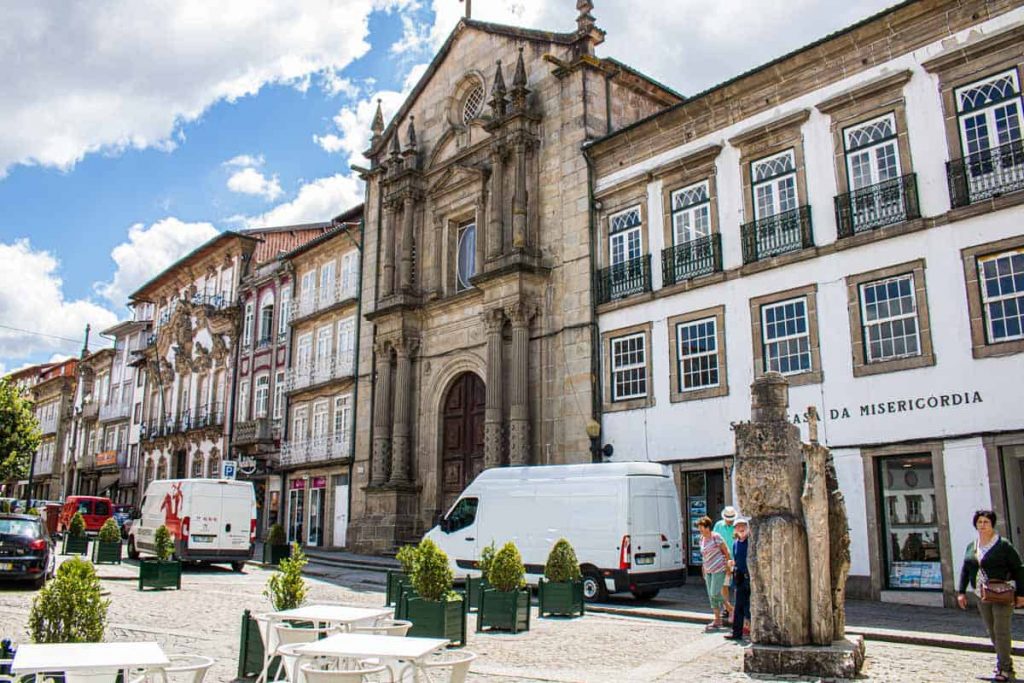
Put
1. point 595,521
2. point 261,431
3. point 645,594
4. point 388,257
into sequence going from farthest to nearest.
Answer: point 261,431
point 388,257
point 645,594
point 595,521

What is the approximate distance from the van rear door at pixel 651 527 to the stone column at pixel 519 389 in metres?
6.68

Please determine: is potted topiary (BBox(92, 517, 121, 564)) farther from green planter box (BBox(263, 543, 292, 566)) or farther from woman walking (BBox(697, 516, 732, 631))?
woman walking (BBox(697, 516, 732, 631))

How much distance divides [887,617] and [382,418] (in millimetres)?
17195

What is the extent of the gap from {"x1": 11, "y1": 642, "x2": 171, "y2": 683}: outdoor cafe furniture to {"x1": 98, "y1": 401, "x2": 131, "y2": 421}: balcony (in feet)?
169

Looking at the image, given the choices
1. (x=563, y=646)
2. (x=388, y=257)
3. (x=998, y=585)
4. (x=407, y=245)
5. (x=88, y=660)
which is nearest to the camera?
(x=88, y=660)

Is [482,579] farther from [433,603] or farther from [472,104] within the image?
[472,104]

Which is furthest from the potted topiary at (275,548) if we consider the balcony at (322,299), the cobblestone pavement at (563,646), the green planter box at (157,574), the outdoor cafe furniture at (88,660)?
the outdoor cafe furniture at (88,660)

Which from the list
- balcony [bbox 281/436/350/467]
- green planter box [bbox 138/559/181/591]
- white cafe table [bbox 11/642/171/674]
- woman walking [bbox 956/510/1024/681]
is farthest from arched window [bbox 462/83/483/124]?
white cafe table [bbox 11/642/171/674]

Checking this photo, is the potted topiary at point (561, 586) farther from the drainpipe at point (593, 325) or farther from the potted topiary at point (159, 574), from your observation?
the potted topiary at point (159, 574)

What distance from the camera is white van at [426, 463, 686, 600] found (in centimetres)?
1523

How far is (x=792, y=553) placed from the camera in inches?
332

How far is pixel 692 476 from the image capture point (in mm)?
19312

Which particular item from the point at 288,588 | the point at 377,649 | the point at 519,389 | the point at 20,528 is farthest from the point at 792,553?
the point at 20,528

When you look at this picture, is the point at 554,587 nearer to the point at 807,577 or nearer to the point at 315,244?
the point at 807,577
